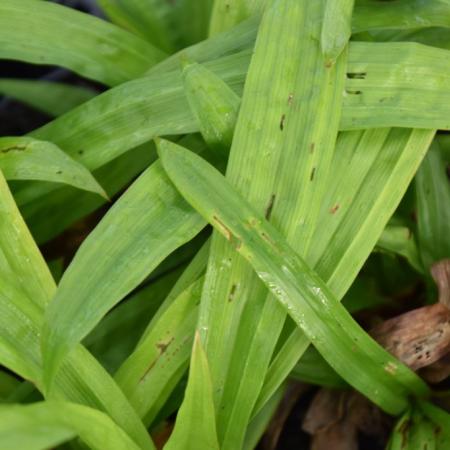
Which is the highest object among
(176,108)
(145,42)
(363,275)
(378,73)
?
(145,42)

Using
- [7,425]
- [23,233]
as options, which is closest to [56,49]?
[23,233]

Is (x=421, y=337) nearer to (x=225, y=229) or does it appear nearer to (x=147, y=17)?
(x=225, y=229)

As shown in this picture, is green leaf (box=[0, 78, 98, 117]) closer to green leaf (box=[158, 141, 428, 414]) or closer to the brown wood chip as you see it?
green leaf (box=[158, 141, 428, 414])

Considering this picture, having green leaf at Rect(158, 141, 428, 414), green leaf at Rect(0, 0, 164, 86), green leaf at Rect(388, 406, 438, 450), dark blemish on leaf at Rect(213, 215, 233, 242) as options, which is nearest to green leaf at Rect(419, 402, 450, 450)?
green leaf at Rect(388, 406, 438, 450)

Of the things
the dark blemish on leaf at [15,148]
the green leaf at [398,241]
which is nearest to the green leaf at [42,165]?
the dark blemish on leaf at [15,148]

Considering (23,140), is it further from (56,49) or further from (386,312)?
(386,312)

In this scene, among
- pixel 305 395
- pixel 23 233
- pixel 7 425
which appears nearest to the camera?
pixel 7 425

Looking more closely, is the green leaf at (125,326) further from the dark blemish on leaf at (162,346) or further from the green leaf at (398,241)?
the green leaf at (398,241)
